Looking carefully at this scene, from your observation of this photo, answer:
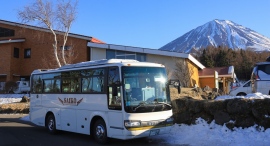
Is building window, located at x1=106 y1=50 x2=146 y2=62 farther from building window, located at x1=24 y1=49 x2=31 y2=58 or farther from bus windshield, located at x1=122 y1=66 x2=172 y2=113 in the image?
bus windshield, located at x1=122 y1=66 x2=172 y2=113

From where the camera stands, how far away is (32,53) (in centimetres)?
3847

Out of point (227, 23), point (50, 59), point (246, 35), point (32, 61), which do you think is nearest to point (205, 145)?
point (50, 59)

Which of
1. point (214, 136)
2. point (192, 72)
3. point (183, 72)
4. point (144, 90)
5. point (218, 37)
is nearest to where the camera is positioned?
point (144, 90)

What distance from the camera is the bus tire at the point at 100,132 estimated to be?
30.9ft

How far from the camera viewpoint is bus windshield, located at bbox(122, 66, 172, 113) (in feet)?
28.8

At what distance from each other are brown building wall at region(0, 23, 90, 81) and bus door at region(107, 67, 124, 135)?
Result: 2676 cm

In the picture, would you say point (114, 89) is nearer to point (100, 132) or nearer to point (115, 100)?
point (115, 100)

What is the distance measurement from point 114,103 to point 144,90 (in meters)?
1.02

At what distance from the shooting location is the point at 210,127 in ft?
33.5

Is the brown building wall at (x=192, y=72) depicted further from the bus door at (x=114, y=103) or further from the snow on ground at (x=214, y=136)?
the bus door at (x=114, y=103)

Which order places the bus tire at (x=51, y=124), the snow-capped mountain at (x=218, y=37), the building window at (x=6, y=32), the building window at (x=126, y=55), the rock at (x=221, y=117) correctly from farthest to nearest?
1. the snow-capped mountain at (x=218, y=37)
2. the building window at (x=6, y=32)
3. the building window at (x=126, y=55)
4. the bus tire at (x=51, y=124)
5. the rock at (x=221, y=117)

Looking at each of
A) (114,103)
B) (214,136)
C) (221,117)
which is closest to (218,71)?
(221,117)

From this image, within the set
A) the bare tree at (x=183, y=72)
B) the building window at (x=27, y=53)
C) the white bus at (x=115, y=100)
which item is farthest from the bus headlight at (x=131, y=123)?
the building window at (x=27, y=53)

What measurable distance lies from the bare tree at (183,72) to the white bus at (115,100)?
19034 millimetres
